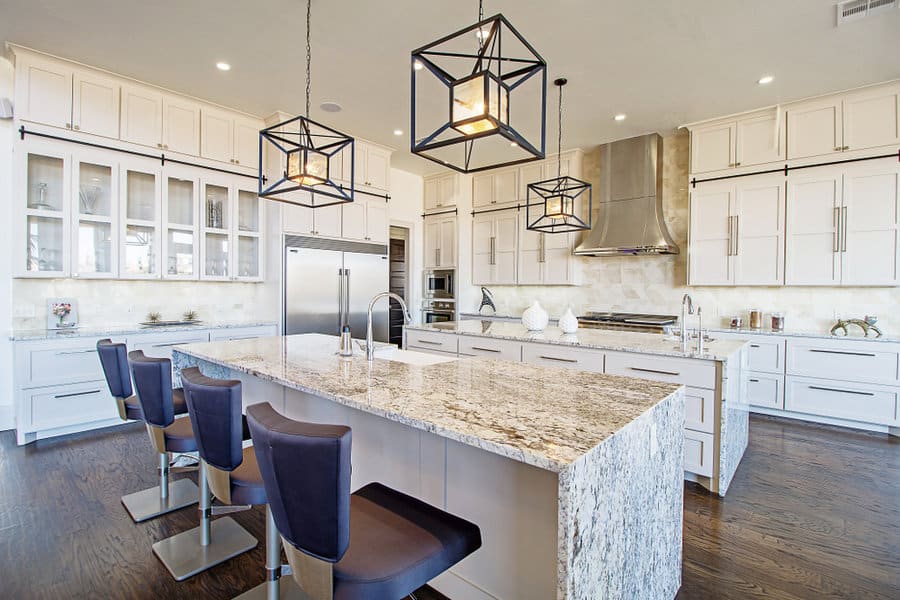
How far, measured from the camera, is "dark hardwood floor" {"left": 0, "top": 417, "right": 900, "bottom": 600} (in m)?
1.79

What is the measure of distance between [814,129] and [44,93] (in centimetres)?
683

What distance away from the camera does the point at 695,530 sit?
2.23 m

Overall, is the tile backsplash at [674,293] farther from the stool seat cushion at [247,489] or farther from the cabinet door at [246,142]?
the stool seat cushion at [247,489]

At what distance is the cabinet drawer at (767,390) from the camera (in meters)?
4.14

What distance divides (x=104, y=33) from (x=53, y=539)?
3.37 meters

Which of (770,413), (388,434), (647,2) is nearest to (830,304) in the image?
(770,413)

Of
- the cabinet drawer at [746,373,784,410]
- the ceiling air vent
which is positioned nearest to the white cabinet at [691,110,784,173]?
the ceiling air vent

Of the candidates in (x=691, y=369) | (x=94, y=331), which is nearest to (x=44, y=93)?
(x=94, y=331)

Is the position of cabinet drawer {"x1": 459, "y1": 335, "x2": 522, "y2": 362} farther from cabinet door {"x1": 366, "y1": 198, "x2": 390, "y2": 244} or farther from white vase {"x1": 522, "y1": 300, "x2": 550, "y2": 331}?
cabinet door {"x1": 366, "y1": 198, "x2": 390, "y2": 244}

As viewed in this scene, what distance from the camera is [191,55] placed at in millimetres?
3469

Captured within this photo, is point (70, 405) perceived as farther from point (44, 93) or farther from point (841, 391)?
point (841, 391)

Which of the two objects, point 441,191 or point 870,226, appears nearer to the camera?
point 870,226

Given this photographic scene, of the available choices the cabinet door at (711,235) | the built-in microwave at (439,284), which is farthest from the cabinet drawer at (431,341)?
the cabinet door at (711,235)

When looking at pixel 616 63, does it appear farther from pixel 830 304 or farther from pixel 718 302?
pixel 830 304
